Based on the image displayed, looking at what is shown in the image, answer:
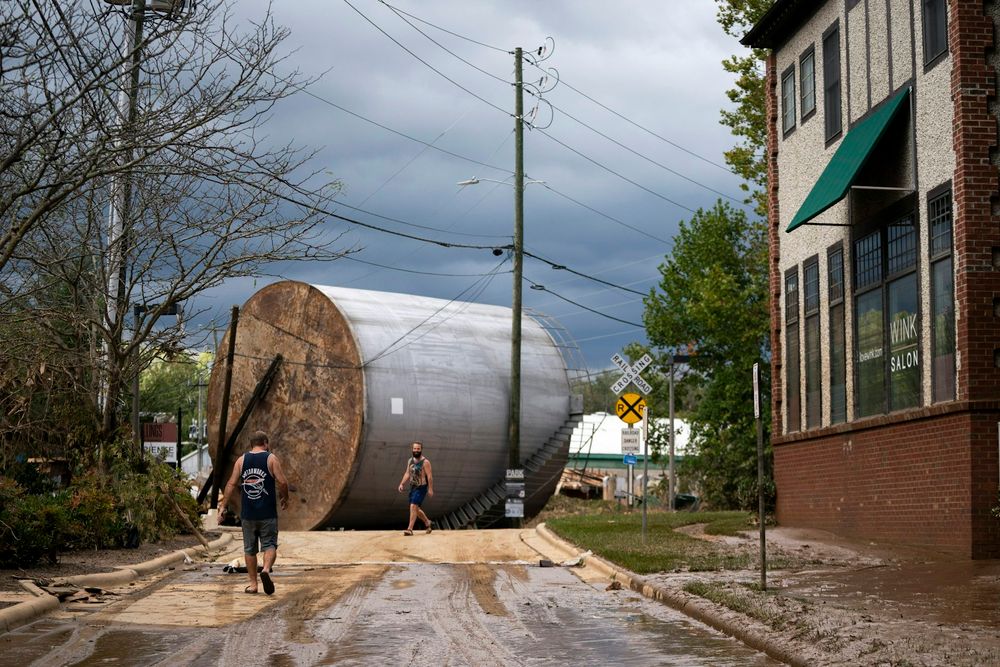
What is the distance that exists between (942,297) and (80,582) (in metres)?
11.5

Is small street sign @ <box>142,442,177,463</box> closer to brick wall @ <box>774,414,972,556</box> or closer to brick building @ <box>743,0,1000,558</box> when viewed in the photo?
brick building @ <box>743,0,1000,558</box>

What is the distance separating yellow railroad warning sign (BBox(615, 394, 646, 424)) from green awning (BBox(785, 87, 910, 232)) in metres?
3.72

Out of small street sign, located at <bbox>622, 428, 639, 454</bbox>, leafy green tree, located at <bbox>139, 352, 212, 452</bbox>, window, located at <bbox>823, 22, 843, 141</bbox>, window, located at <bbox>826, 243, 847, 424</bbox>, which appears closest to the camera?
small street sign, located at <bbox>622, 428, 639, 454</bbox>

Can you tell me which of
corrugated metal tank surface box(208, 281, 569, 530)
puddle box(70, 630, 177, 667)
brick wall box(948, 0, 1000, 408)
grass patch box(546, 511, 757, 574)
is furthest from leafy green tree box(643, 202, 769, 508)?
puddle box(70, 630, 177, 667)

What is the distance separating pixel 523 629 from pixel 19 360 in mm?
8923

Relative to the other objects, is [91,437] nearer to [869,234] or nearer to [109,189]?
[109,189]

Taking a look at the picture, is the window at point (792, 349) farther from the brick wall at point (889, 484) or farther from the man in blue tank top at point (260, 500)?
the man in blue tank top at point (260, 500)

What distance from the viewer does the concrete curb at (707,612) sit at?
9781mm

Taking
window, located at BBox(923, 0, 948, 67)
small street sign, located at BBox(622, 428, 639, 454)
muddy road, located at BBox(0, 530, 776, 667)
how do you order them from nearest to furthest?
muddy road, located at BBox(0, 530, 776, 667) < window, located at BBox(923, 0, 948, 67) < small street sign, located at BBox(622, 428, 639, 454)

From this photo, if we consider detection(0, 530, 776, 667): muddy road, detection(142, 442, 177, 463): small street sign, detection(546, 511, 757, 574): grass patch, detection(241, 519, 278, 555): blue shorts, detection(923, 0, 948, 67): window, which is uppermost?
detection(923, 0, 948, 67): window

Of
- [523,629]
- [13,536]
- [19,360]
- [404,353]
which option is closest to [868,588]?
[523,629]

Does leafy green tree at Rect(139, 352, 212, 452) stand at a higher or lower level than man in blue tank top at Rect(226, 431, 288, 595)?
higher

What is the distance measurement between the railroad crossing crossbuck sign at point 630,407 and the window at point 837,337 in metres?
3.27

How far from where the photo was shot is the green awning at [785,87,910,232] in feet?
62.1
